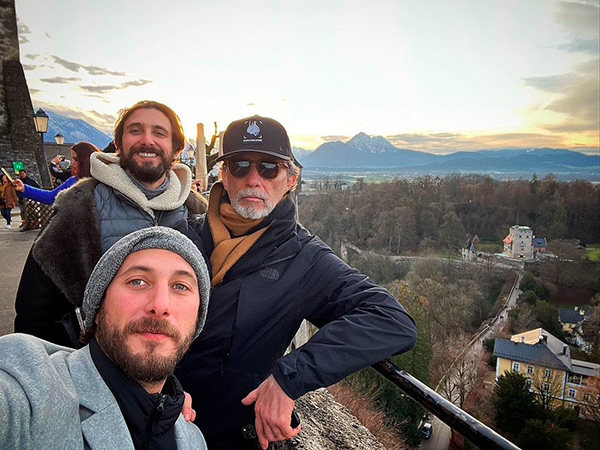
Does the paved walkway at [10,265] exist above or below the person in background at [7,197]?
below

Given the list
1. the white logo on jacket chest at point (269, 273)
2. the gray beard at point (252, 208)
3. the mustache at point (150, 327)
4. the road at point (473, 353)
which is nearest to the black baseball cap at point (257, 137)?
the gray beard at point (252, 208)

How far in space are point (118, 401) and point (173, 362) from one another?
0.18m

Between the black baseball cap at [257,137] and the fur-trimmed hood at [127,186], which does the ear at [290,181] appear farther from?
the fur-trimmed hood at [127,186]

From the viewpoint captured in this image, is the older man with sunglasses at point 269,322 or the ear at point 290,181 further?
the ear at point 290,181

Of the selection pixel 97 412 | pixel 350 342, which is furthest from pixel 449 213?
pixel 97 412

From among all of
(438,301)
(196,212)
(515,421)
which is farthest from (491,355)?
(196,212)

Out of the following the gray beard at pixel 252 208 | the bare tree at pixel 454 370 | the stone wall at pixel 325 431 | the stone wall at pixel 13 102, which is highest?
the stone wall at pixel 13 102

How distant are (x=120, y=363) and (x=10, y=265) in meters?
6.70

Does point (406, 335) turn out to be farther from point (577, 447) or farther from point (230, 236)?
point (577, 447)

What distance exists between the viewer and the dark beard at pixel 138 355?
109cm

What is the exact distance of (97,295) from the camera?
4.06 feet

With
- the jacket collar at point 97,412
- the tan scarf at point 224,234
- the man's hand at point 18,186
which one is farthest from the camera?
the man's hand at point 18,186

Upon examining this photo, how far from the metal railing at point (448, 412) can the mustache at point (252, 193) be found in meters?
1.02

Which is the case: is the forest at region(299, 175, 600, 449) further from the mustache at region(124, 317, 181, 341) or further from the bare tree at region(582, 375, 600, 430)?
the mustache at region(124, 317, 181, 341)
